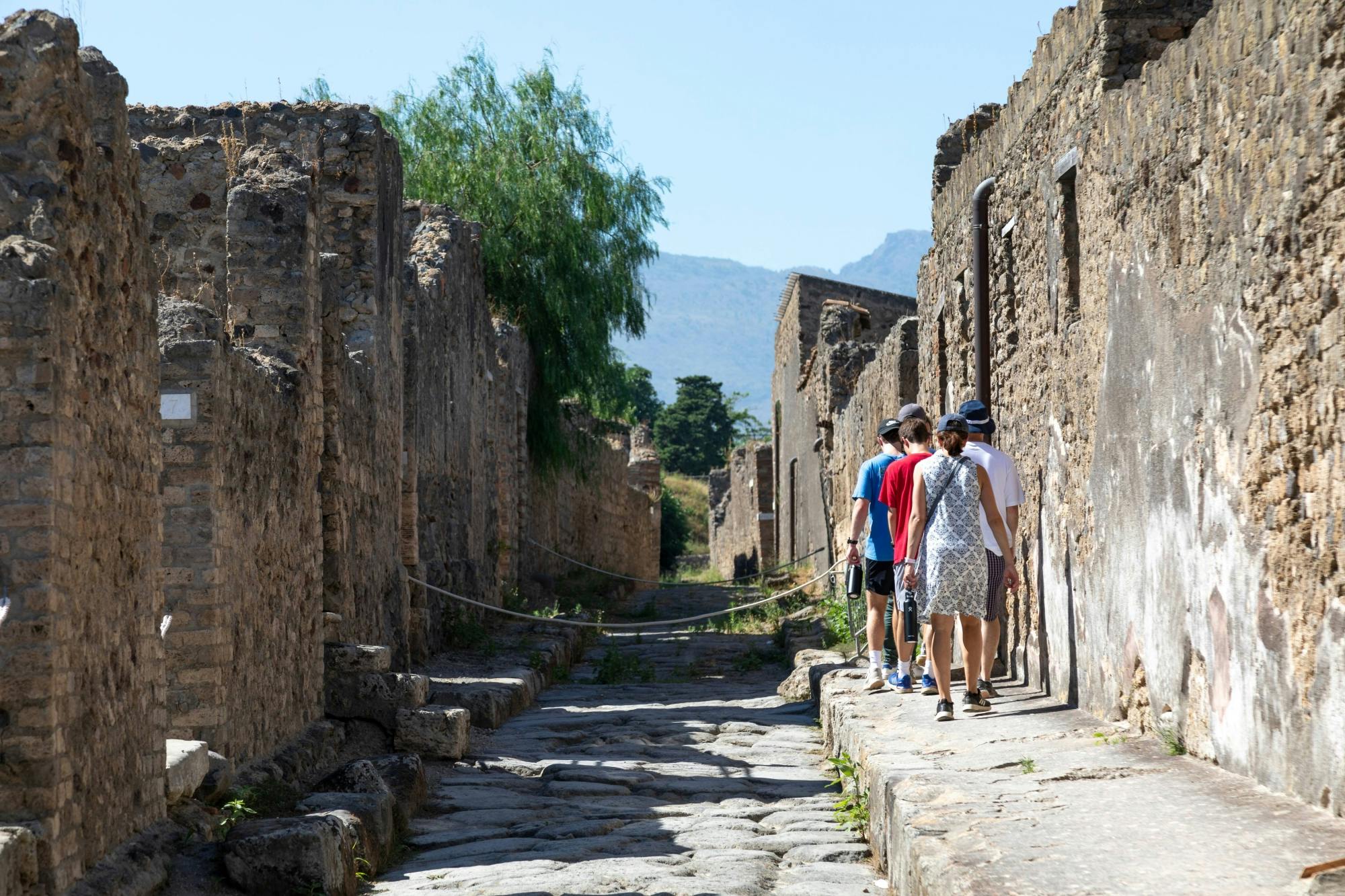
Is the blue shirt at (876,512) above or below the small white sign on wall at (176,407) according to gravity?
below

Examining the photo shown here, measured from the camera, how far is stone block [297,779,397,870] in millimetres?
5297

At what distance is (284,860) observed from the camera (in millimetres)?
4684

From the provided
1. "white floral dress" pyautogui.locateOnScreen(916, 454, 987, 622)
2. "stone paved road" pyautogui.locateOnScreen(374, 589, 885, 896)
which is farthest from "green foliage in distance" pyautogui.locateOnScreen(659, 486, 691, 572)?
"white floral dress" pyautogui.locateOnScreen(916, 454, 987, 622)

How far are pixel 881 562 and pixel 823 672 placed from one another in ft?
4.90

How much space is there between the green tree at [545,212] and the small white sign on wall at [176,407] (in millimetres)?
11580

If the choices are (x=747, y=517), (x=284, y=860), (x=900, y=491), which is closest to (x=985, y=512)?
(x=900, y=491)

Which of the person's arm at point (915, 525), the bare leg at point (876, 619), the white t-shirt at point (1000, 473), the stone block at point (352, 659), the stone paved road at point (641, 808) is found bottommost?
the stone paved road at point (641, 808)

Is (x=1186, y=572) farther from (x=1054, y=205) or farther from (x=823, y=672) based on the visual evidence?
(x=823, y=672)

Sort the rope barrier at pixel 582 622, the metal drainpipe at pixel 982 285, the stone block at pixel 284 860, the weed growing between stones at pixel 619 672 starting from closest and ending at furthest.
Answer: the stone block at pixel 284 860 → the metal drainpipe at pixel 982 285 → the rope barrier at pixel 582 622 → the weed growing between stones at pixel 619 672

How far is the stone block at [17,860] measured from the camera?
3.49 m

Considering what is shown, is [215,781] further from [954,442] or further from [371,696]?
[954,442]

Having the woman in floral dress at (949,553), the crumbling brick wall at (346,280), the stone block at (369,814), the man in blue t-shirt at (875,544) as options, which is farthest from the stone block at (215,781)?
the man in blue t-shirt at (875,544)

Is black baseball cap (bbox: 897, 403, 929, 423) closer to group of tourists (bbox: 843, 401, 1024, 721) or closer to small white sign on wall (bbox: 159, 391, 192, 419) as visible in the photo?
group of tourists (bbox: 843, 401, 1024, 721)

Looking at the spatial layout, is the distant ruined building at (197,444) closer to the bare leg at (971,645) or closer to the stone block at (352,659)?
the stone block at (352,659)
